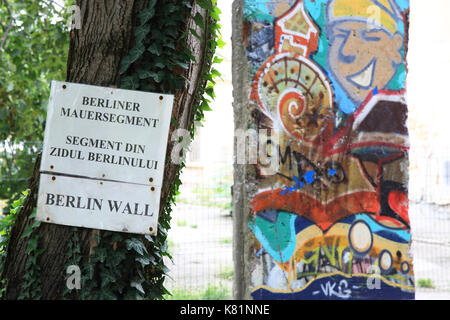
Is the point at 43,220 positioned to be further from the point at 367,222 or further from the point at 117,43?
the point at 367,222

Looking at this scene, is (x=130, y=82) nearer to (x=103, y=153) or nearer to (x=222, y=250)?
(x=103, y=153)

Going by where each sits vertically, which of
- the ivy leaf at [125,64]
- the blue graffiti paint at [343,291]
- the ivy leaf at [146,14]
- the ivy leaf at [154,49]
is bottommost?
the blue graffiti paint at [343,291]

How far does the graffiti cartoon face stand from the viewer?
302cm

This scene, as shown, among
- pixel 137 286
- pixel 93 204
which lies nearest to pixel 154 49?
pixel 93 204

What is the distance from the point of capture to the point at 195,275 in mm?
6172

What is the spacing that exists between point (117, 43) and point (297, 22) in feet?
3.99

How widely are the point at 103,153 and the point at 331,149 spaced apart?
56.8 inches

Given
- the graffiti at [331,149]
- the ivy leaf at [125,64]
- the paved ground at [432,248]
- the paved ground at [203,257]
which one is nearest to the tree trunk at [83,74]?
the ivy leaf at [125,64]

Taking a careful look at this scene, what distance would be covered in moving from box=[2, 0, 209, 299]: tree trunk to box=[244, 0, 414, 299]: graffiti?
0.81 metres

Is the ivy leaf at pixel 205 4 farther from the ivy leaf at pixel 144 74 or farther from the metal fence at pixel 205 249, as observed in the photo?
the metal fence at pixel 205 249

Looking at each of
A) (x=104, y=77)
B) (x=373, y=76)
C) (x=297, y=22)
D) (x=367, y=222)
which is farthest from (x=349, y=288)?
(x=104, y=77)

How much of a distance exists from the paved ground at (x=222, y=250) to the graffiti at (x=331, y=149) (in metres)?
2.05

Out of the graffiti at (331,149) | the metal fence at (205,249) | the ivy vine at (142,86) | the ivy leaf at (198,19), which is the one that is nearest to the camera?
the ivy vine at (142,86)

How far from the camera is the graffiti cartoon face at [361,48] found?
9.91 feet
